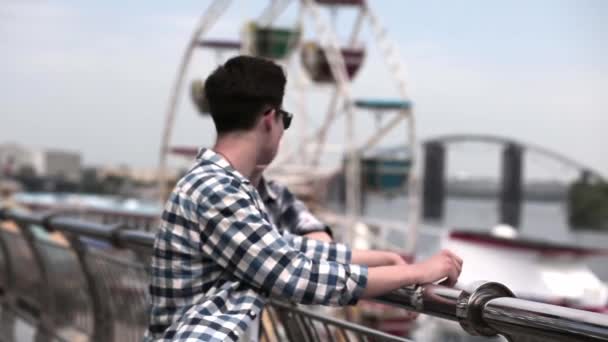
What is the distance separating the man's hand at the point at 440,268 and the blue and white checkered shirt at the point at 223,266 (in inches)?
6.6

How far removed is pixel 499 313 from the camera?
2.04 meters

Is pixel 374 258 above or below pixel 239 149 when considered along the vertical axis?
below

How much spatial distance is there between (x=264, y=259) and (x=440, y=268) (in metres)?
0.46

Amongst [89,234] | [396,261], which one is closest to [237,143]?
[396,261]

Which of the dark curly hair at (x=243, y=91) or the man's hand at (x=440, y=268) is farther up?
the dark curly hair at (x=243, y=91)

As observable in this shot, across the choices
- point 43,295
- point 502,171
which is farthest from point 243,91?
point 502,171

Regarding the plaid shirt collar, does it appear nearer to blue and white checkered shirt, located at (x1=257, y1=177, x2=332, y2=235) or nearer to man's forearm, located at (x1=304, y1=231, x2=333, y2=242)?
blue and white checkered shirt, located at (x1=257, y1=177, x2=332, y2=235)

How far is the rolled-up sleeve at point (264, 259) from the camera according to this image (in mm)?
2285

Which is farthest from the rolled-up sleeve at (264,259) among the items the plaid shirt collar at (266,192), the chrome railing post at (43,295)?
the chrome railing post at (43,295)

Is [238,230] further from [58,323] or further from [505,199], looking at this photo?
[505,199]

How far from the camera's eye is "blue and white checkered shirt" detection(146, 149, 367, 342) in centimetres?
229

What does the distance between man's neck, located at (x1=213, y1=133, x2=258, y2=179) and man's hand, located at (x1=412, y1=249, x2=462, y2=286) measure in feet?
1.57

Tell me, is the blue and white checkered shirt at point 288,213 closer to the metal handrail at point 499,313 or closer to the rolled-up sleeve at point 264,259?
the metal handrail at point 499,313

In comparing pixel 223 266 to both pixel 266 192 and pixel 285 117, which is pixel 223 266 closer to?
pixel 285 117
